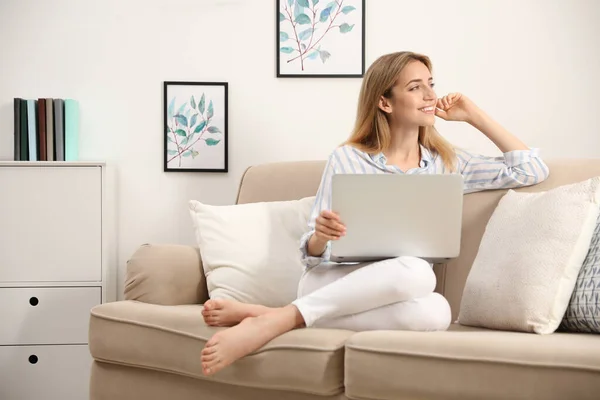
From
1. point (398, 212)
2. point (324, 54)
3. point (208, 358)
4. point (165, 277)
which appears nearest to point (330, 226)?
point (398, 212)

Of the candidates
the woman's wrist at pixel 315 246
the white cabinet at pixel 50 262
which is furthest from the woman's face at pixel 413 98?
the white cabinet at pixel 50 262

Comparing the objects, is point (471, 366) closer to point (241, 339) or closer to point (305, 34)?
point (241, 339)

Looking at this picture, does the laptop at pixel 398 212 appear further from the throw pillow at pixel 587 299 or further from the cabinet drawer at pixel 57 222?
the cabinet drawer at pixel 57 222

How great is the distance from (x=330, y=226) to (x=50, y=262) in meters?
1.54

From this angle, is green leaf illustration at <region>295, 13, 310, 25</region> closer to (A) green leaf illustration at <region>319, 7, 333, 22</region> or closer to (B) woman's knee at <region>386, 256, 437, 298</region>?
(A) green leaf illustration at <region>319, 7, 333, 22</region>

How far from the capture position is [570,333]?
6.72 ft

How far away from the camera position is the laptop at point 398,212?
202 centimetres

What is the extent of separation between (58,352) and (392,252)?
1658mm

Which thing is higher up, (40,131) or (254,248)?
(40,131)

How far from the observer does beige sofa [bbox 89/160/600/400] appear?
1.72m

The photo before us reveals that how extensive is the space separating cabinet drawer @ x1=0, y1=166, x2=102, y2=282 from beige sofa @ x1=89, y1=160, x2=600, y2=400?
638 mm

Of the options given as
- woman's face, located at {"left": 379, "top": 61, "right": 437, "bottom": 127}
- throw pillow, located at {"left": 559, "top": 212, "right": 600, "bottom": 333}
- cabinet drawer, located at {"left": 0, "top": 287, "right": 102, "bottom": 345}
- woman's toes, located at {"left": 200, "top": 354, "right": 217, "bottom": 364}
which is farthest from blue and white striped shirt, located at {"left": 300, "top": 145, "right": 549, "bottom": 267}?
cabinet drawer, located at {"left": 0, "top": 287, "right": 102, "bottom": 345}

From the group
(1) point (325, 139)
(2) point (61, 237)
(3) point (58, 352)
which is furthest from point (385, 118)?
(3) point (58, 352)

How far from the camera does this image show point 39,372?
3.14 meters
